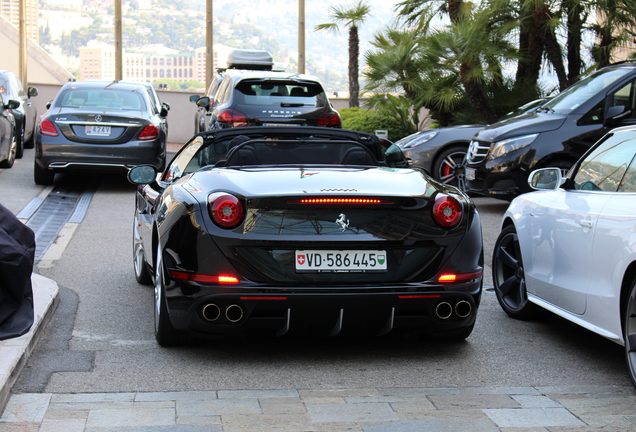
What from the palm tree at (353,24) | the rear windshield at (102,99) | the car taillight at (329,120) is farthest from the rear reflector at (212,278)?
the palm tree at (353,24)

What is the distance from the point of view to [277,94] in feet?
59.1

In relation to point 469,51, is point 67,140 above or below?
below

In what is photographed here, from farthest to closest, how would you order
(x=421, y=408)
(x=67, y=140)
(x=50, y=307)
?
1. (x=67, y=140)
2. (x=50, y=307)
3. (x=421, y=408)

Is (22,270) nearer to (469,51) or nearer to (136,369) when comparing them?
(136,369)

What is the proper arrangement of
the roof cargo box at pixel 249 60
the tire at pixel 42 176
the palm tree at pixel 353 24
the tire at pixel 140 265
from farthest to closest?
the palm tree at pixel 353 24
the roof cargo box at pixel 249 60
the tire at pixel 42 176
the tire at pixel 140 265

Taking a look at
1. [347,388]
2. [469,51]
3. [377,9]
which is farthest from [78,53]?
[347,388]

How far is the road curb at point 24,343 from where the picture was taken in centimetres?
573

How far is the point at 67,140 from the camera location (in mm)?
16734

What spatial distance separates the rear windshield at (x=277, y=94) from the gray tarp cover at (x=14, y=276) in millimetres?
11392

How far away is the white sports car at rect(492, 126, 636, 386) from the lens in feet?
20.4

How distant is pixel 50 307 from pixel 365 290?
2529 mm

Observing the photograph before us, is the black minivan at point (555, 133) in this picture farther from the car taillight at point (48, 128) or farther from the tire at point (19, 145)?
the tire at point (19, 145)

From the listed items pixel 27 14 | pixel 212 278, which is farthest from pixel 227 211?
pixel 27 14

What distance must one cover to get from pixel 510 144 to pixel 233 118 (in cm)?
492
